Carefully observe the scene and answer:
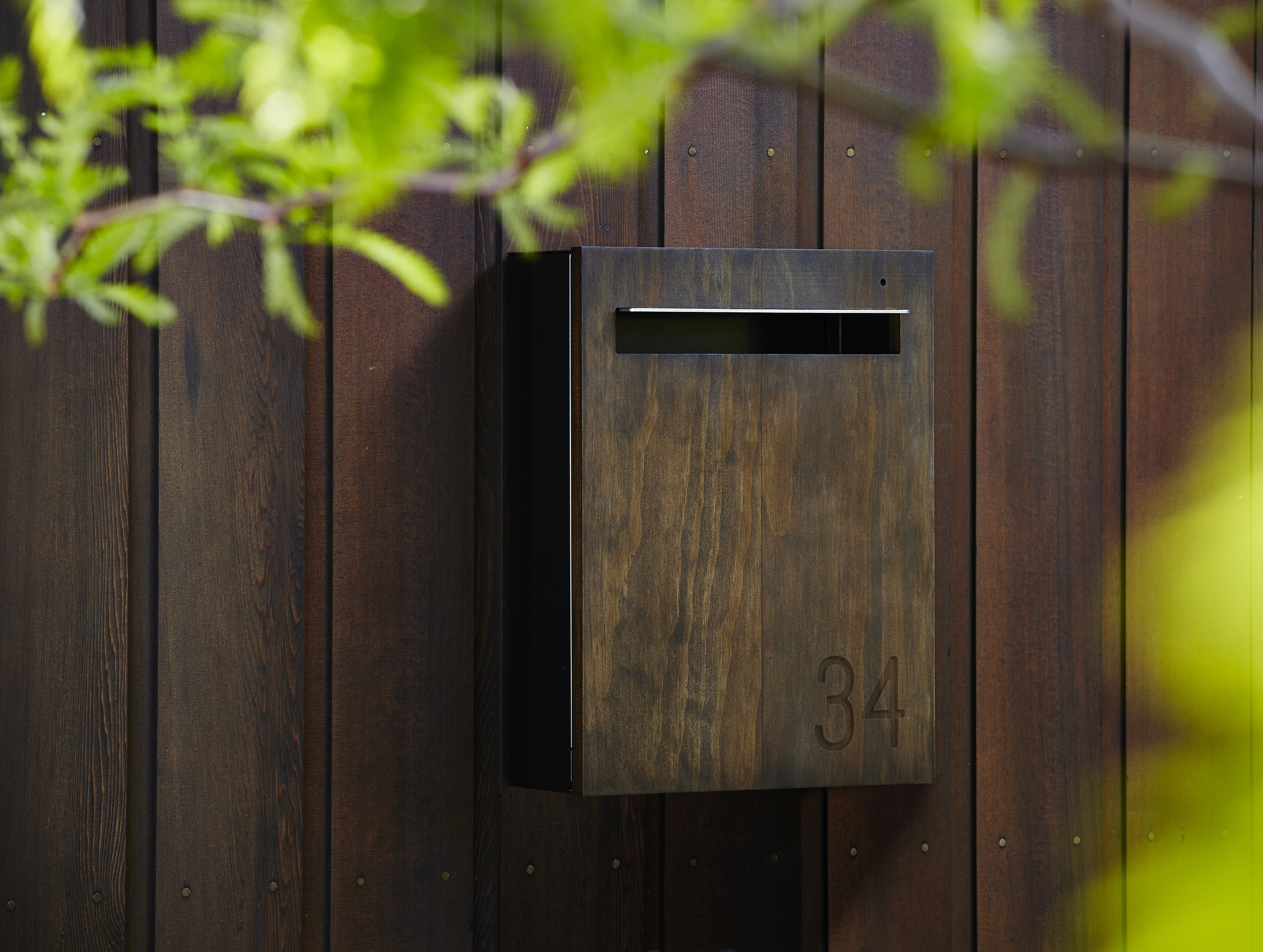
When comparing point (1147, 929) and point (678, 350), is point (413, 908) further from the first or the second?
point (1147, 929)

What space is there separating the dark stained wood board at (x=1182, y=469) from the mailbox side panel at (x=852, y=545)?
Answer: 61 centimetres

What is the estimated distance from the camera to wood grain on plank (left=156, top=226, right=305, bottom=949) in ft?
5.36

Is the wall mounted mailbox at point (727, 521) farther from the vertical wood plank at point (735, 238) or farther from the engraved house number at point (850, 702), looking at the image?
the vertical wood plank at point (735, 238)

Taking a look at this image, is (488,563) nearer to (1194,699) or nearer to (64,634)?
(64,634)

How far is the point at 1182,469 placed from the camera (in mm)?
1947

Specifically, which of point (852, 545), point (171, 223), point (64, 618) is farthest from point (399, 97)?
point (64, 618)

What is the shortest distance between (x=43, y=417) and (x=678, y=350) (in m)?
0.96

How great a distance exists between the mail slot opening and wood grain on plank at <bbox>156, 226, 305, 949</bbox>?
0.57 m

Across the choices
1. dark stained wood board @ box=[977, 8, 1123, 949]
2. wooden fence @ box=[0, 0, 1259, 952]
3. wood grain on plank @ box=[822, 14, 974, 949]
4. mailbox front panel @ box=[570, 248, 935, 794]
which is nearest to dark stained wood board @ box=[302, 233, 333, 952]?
wooden fence @ box=[0, 0, 1259, 952]

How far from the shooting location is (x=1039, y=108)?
6.23 feet

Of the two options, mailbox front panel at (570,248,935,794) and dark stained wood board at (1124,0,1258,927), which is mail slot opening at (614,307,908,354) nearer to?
mailbox front panel at (570,248,935,794)

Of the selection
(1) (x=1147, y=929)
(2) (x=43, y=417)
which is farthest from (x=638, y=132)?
(1) (x=1147, y=929)

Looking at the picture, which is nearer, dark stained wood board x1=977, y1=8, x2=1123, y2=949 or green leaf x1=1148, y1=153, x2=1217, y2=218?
green leaf x1=1148, y1=153, x2=1217, y2=218

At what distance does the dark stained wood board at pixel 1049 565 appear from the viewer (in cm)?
187
